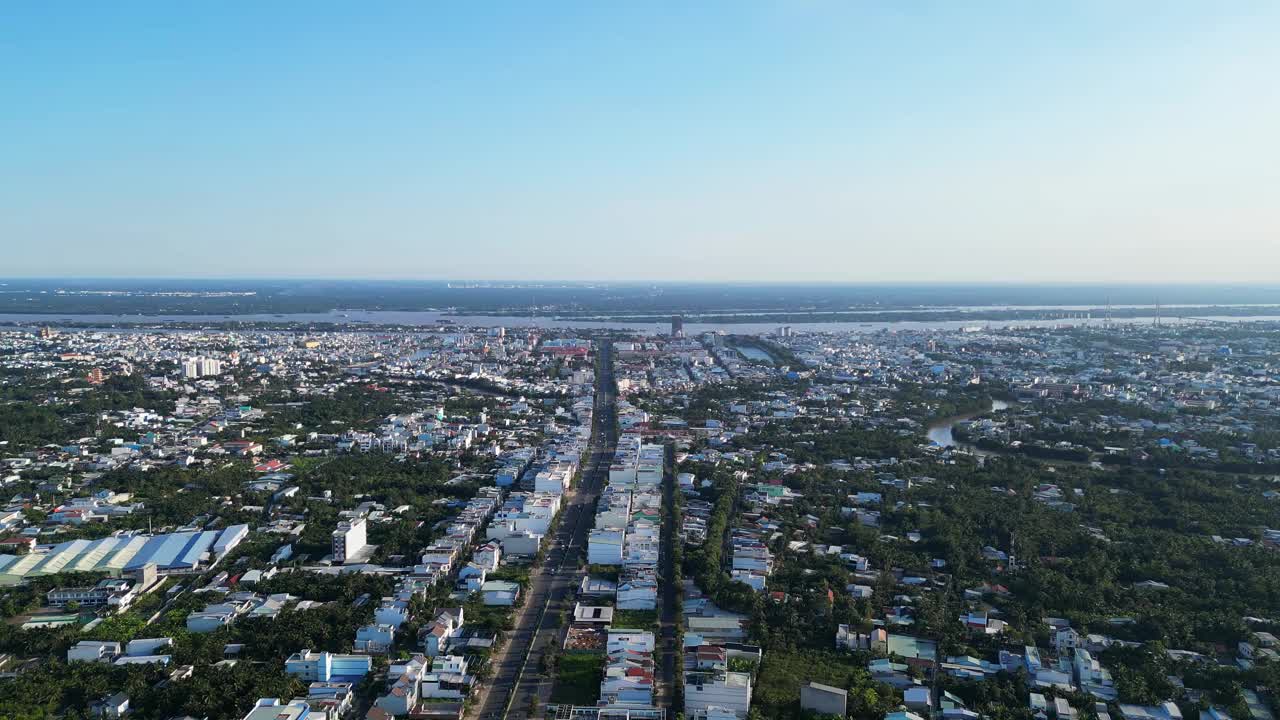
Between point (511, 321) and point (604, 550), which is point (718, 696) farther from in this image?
point (511, 321)

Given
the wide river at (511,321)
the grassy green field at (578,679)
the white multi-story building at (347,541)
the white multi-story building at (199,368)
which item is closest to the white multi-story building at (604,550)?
the grassy green field at (578,679)

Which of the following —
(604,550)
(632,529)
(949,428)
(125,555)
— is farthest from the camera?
(949,428)

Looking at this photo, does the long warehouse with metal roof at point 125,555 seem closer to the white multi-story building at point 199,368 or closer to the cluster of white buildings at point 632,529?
the cluster of white buildings at point 632,529

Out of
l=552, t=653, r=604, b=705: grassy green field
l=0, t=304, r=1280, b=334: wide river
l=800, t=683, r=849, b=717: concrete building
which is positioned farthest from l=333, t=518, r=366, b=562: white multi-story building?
l=0, t=304, r=1280, b=334: wide river

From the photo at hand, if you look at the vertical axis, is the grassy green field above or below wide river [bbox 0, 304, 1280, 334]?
below

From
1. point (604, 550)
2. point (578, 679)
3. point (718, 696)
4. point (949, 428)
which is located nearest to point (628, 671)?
point (578, 679)

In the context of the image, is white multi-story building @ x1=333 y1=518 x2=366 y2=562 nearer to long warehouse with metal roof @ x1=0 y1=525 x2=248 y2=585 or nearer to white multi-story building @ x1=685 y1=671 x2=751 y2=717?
long warehouse with metal roof @ x1=0 y1=525 x2=248 y2=585

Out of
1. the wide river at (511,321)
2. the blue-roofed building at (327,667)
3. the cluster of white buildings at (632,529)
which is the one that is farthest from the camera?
the wide river at (511,321)

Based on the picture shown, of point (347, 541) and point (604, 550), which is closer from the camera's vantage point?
point (604, 550)

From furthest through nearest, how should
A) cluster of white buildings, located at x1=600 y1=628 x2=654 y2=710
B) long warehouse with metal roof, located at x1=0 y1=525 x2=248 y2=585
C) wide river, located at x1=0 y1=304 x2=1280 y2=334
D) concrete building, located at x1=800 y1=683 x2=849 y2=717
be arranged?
wide river, located at x1=0 y1=304 x2=1280 y2=334
long warehouse with metal roof, located at x1=0 y1=525 x2=248 y2=585
cluster of white buildings, located at x1=600 y1=628 x2=654 y2=710
concrete building, located at x1=800 y1=683 x2=849 y2=717
